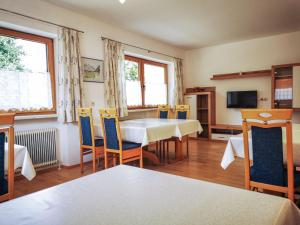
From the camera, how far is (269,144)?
178 centimetres

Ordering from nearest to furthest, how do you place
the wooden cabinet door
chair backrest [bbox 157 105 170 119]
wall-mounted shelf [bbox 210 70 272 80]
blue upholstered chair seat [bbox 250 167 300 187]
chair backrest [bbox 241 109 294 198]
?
chair backrest [bbox 241 109 294 198] < blue upholstered chair seat [bbox 250 167 300 187] < the wooden cabinet door < chair backrest [bbox 157 105 170 119] < wall-mounted shelf [bbox 210 70 272 80]

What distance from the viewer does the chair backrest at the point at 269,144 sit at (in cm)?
168

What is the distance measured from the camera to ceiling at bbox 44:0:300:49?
3721 mm

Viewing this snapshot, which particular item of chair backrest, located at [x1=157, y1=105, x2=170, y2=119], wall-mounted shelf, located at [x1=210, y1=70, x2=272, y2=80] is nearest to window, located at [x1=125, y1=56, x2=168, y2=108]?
chair backrest, located at [x1=157, y1=105, x2=170, y2=119]

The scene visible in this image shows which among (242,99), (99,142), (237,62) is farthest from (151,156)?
(237,62)

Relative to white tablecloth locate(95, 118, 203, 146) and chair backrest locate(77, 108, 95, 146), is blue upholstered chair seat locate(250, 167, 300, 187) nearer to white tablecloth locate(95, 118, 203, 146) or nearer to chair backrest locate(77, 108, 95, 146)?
white tablecloth locate(95, 118, 203, 146)

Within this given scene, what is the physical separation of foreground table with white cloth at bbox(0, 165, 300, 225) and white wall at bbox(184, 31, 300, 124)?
559 cm

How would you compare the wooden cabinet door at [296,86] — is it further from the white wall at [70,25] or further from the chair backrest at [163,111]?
the white wall at [70,25]

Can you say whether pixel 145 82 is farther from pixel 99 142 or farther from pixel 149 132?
pixel 149 132

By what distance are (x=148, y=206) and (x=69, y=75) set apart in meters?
3.51

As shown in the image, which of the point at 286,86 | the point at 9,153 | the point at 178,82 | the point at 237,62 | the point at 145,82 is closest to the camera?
the point at 9,153

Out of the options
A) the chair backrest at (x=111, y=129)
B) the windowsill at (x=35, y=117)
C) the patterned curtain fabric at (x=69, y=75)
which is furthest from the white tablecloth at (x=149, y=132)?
the windowsill at (x=35, y=117)

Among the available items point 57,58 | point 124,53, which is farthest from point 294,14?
point 57,58

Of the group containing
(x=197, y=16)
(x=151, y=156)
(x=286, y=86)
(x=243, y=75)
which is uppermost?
(x=197, y=16)
